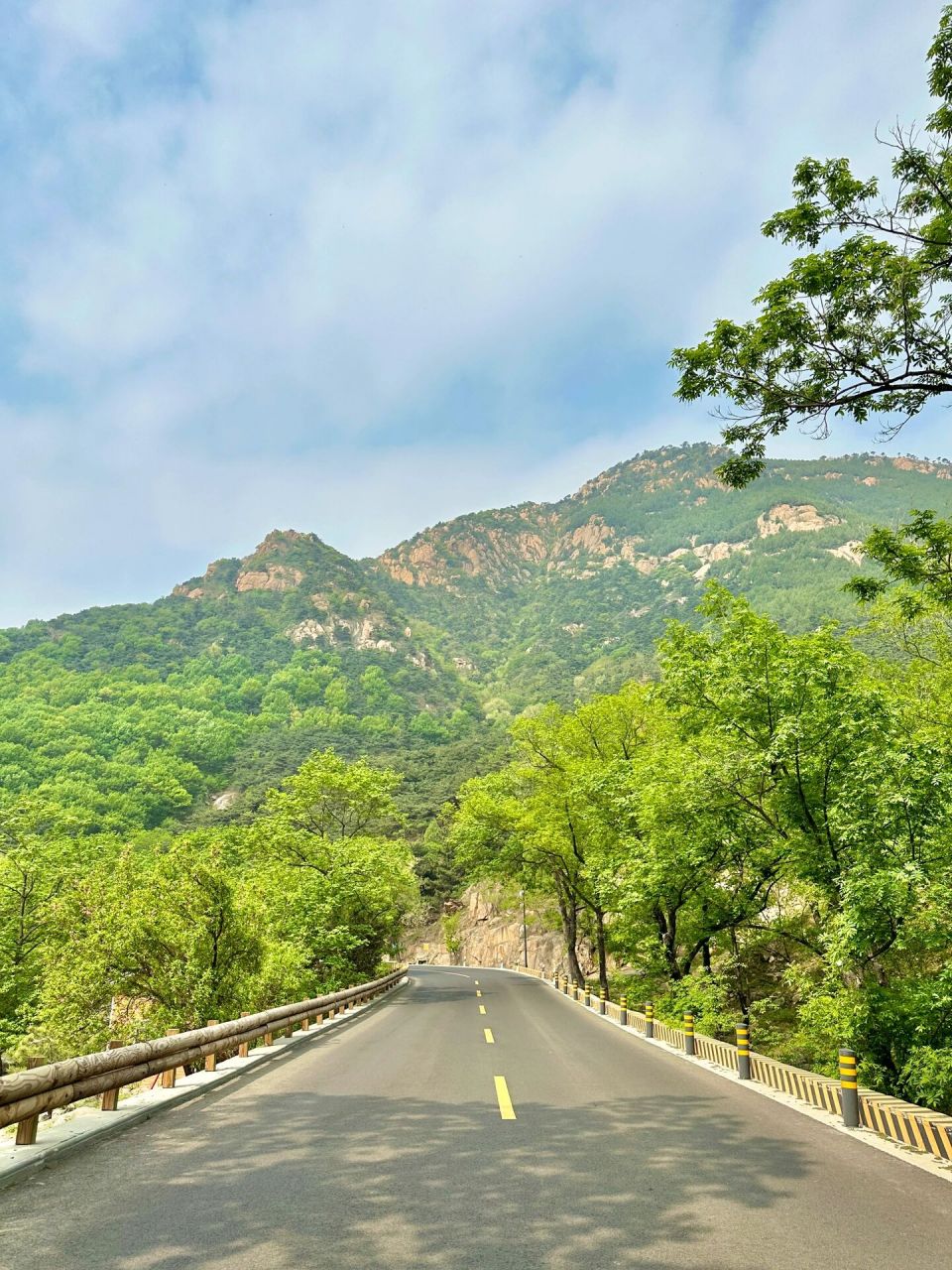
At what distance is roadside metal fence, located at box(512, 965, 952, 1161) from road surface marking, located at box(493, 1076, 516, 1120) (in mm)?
3796

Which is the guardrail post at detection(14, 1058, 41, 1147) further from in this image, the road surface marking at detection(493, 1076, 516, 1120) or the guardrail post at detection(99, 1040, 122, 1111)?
the road surface marking at detection(493, 1076, 516, 1120)

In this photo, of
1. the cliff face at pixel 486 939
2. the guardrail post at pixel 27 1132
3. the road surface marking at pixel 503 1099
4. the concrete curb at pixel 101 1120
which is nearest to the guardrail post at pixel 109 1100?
the concrete curb at pixel 101 1120

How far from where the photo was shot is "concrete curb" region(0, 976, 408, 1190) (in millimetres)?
6148

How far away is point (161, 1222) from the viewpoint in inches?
196

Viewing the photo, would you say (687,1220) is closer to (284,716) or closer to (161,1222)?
(161,1222)

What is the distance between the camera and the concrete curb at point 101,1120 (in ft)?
A: 20.2

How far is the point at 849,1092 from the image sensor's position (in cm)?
838

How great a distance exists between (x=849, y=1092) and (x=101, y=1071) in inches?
323

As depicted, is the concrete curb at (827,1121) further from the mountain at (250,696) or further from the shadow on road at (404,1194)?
the mountain at (250,696)

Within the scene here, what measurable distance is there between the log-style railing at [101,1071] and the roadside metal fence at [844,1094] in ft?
26.4

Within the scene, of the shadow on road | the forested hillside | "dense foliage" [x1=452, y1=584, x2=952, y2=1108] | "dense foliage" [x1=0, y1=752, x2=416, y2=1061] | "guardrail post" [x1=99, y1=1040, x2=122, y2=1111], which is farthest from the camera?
the forested hillside

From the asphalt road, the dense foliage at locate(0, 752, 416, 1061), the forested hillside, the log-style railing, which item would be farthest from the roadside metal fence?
the dense foliage at locate(0, 752, 416, 1061)

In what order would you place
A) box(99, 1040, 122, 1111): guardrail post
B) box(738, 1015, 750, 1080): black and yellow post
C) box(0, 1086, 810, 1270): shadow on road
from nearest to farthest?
box(0, 1086, 810, 1270): shadow on road
box(99, 1040, 122, 1111): guardrail post
box(738, 1015, 750, 1080): black and yellow post

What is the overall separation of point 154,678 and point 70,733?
46394 mm
